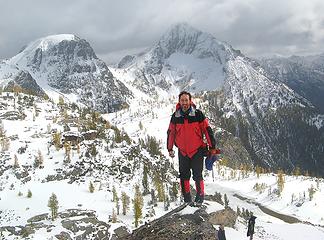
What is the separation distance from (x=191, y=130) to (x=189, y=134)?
0.80 feet

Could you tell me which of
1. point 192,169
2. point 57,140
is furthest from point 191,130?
point 57,140

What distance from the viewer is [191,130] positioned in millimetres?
22406

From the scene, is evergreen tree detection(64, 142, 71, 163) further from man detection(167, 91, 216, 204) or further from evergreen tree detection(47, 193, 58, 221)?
man detection(167, 91, 216, 204)

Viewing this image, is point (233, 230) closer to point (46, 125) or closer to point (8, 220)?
point (8, 220)

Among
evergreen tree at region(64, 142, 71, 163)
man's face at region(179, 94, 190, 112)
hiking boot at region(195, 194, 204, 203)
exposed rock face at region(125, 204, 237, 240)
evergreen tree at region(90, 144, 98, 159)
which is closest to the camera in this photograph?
exposed rock face at region(125, 204, 237, 240)

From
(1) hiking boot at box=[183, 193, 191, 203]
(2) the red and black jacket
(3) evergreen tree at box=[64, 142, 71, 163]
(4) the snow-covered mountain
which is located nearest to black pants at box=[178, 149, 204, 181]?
(2) the red and black jacket

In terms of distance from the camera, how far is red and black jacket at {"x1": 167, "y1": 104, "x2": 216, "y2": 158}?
882 inches

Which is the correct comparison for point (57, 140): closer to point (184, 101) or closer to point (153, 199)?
point (153, 199)

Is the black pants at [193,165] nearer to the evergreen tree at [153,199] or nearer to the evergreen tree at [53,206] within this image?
the evergreen tree at [53,206]

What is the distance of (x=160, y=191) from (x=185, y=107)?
102647 mm

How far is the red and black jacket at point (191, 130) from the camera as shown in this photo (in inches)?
882

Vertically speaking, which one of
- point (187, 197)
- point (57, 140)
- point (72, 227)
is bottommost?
point (72, 227)

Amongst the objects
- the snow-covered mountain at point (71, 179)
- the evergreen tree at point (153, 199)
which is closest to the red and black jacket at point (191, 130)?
the snow-covered mountain at point (71, 179)

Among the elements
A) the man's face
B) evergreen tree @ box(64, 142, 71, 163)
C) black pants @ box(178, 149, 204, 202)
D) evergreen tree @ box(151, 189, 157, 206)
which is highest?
the man's face
